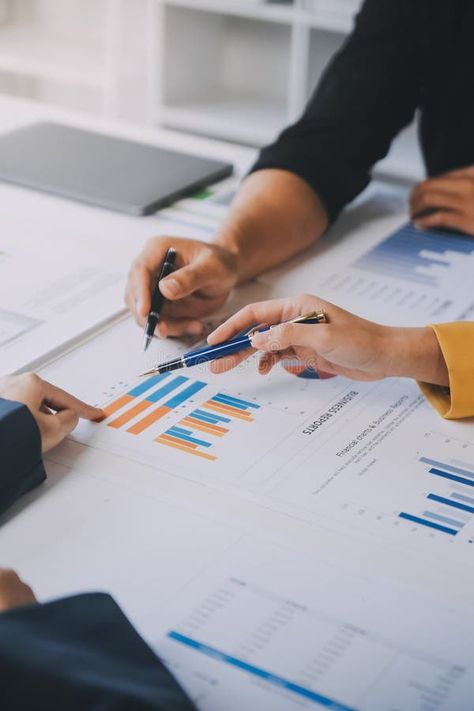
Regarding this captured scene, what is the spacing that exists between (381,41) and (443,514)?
0.98 m

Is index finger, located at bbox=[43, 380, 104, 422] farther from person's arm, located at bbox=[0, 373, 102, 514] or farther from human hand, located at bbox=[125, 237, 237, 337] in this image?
human hand, located at bbox=[125, 237, 237, 337]

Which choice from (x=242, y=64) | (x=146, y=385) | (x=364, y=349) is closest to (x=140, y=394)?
(x=146, y=385)

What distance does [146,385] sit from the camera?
1049 mm

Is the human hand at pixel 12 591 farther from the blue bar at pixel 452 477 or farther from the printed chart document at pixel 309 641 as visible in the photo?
the blue bar at pixel 452 477

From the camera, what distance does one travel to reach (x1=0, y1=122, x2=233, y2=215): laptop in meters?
1.50

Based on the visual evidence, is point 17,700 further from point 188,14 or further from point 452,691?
point 188,14

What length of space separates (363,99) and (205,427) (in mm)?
812

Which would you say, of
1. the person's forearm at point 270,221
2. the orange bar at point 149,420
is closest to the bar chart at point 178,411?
the orange bar at point 149,420

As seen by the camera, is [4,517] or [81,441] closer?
[4,517]

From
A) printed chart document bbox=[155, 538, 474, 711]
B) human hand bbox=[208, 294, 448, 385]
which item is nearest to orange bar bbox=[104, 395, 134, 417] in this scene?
human hand bbox=[208, 294, 448, 385]

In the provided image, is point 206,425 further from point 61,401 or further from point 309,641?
point 309,641

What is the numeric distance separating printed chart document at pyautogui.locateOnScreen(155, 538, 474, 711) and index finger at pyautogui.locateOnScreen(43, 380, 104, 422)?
24 cm

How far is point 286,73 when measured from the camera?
3328 millimetres

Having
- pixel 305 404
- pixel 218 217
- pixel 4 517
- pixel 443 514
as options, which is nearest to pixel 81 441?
pixel 4 517
